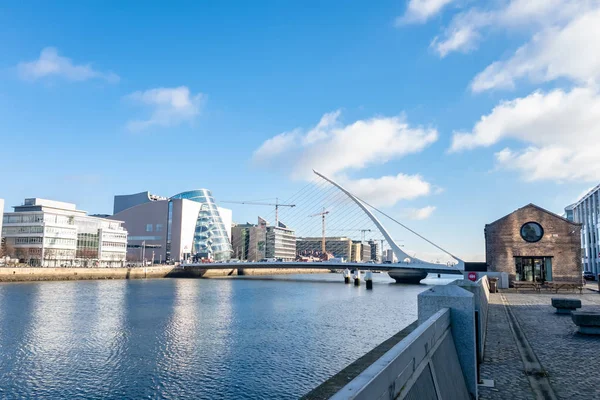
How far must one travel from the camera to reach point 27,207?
393 feet

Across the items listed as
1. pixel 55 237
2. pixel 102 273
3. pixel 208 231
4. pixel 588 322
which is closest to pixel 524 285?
pixel 588 322

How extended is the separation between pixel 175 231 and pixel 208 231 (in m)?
14.9

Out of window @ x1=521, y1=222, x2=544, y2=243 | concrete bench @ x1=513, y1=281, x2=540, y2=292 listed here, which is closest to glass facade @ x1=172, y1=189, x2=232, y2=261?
concrete bench @ x1=513, y1=281, x2=540, y2=292

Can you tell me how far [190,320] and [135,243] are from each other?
487ft

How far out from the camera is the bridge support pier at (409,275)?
114875 mm

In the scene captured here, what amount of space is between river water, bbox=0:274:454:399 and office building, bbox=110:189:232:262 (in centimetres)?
12536

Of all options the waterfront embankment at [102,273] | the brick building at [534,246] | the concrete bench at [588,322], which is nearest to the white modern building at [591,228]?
the brick building at [534,246]

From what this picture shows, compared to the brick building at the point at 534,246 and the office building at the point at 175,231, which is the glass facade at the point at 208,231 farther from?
the brick building at the point at 534,246

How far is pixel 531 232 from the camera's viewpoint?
4697 cm

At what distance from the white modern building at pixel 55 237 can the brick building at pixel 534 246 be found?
9466cm

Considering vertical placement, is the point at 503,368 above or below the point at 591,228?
below

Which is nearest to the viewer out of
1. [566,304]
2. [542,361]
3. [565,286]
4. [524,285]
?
[542,361]

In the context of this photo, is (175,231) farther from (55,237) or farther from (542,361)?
(542,361)

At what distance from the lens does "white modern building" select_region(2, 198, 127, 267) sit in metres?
105
